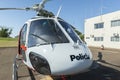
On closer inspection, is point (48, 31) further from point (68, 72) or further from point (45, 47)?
point (68, 72)

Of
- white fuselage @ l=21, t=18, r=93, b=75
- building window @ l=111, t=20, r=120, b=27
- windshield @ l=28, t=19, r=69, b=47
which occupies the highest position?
building window @ l=111, t=20, r=120, b=27

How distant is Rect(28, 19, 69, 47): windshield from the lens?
619 cm

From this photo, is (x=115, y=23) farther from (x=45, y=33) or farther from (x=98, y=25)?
(x=45, y=33)

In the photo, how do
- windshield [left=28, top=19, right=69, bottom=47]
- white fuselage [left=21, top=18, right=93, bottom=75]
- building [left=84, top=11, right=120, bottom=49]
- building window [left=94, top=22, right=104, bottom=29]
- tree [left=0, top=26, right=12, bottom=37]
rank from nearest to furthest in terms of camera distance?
1. white fuselage [left=21, top=18, right=93, bottom=75]
2. windshield [left=28, top=19, right=69, bottom=47]
3. building [left=84, top=11, right=120, bottom=49]
4. building window [left=94, top=22, right=104, bottom=29]
5. tree [left=0, top=26, right=12, bottom=37]

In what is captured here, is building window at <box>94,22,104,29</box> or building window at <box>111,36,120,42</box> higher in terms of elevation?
building window at <box>94,22,104,29</box>

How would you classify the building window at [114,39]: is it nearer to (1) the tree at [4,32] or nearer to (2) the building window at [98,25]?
(2) the building window at [98,25]

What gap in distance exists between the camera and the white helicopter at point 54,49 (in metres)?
5.50

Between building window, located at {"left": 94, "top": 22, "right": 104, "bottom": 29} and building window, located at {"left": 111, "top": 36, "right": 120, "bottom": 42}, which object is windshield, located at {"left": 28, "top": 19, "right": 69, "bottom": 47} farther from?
building window, located at {"left": 94, "top": 22, "right": 104, "bottom": 29}

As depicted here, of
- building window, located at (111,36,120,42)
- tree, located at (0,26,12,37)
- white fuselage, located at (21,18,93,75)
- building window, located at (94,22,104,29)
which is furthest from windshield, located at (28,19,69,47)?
tree, located at (0,26,12,37)

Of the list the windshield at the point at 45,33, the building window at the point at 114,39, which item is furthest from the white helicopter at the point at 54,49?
the building window at the point at 114,39

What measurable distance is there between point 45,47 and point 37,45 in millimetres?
392

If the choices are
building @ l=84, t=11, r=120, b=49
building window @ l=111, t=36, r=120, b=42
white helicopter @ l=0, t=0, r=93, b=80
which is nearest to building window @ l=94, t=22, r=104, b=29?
building @ l=84, t=11, r=120, b=49

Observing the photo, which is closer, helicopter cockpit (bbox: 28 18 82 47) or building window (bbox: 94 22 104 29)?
helicopter cockpit (bbox: 28 18 82 47)

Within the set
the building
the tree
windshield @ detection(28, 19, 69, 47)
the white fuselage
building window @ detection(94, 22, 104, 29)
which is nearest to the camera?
the white fuselage
